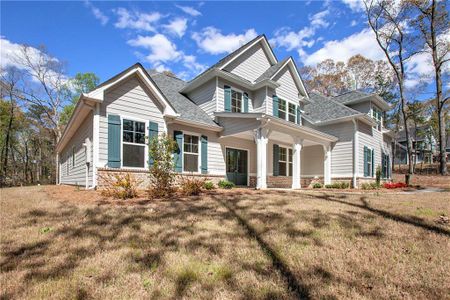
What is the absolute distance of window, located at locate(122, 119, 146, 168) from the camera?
924 cm

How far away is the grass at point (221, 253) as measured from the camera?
263 cm

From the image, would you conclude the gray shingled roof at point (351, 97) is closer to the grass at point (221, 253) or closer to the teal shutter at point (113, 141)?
the grass at point (221, 253)

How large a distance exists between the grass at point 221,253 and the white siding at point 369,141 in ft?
31.9

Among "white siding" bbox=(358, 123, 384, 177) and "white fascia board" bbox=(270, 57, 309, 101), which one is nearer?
"white fascia board" bbox=(270, 57, 309, 101)

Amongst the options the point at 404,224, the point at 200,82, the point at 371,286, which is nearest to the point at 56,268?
the point at 371,286

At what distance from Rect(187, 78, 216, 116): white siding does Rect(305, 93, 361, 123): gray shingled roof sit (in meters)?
7.09

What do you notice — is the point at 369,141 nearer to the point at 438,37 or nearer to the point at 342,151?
the point at 342,151

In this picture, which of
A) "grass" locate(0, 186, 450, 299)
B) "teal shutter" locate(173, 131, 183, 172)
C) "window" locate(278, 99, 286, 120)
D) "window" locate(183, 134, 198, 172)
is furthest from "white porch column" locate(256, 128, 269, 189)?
"grass" locate(0, 186, 450, 299)

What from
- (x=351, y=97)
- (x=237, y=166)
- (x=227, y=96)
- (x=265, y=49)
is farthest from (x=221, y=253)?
(x=351, y=97)

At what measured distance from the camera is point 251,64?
600 inches

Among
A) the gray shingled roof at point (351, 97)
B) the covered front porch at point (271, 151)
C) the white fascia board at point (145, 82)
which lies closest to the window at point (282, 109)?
the covered front porch at point (271, 151)

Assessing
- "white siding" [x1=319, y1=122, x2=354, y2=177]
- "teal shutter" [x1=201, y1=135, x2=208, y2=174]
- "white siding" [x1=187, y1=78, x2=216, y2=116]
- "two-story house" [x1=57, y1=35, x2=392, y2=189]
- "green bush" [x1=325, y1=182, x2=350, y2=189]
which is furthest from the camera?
"white siding" [x1=319, y1=122, x2=354, y2=177]

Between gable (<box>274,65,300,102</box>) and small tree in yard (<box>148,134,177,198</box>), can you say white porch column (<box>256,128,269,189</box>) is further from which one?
gable (<box>274,65,300,102</box>)

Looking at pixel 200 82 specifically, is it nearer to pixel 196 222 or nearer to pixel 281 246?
pixel 196 222
